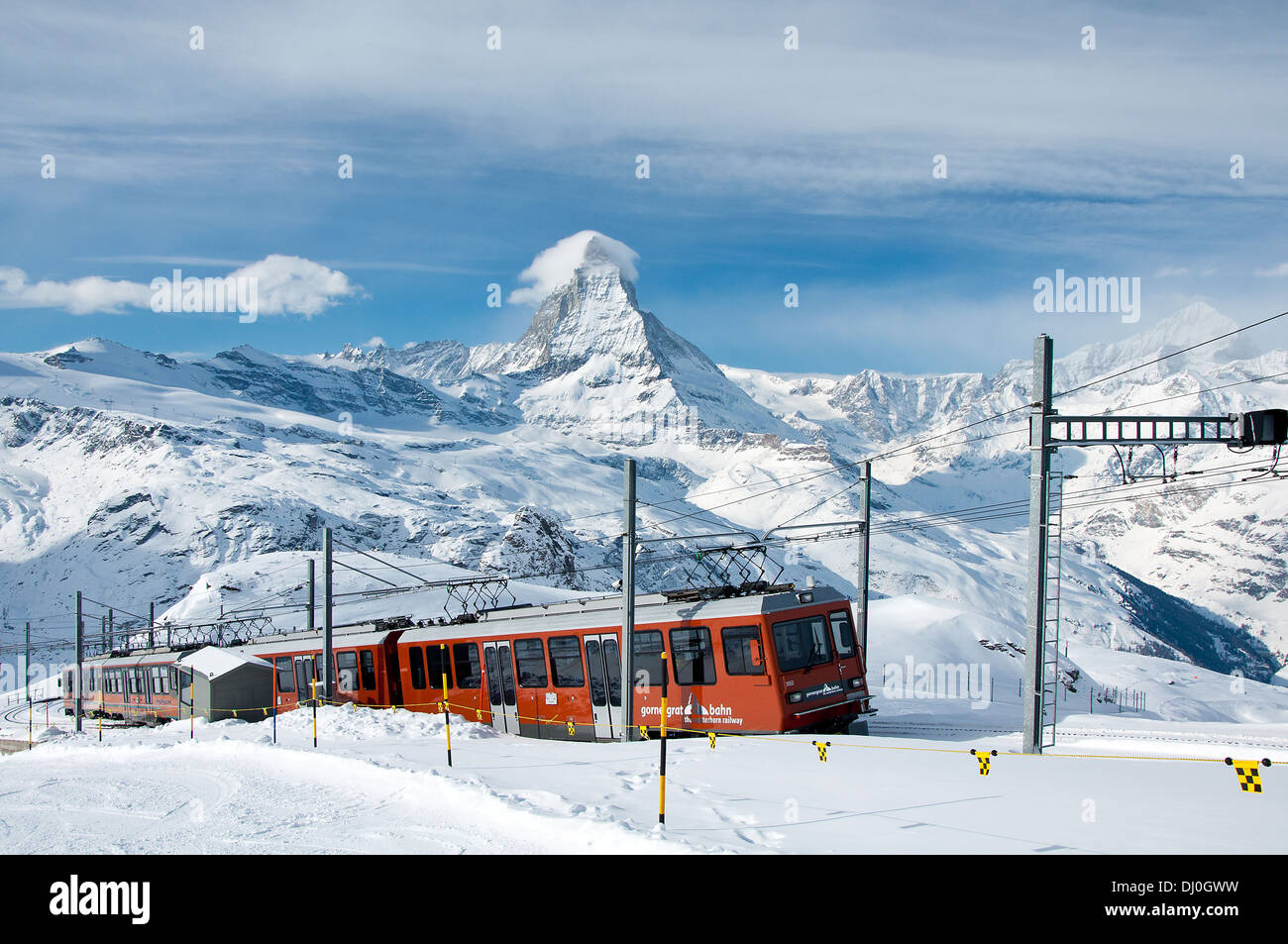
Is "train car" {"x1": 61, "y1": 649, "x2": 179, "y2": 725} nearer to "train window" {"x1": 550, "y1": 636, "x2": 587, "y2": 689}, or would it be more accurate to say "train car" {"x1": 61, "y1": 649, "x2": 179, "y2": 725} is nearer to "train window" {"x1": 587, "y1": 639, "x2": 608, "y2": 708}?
"train window" {"x1": 550, "y1": 636, "x2": 587, "y2": 689}

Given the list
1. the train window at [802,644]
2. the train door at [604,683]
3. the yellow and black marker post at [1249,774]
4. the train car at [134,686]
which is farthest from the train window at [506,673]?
the train car at [134,686]

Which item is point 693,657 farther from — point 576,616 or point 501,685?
point 501,685

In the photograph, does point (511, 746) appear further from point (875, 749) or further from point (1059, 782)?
point (1059, 782)

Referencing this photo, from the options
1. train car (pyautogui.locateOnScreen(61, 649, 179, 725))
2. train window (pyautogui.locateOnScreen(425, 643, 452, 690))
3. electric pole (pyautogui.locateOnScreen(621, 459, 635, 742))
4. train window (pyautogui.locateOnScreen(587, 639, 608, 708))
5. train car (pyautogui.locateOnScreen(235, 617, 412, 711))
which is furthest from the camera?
train car (pyautogui.locateOnScreen(61, 649, 179, 725))

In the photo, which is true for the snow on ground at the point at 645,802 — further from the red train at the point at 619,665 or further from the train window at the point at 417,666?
the train window at the point at 417,666

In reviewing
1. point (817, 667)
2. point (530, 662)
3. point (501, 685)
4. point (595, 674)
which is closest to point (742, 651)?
point (817, 667)

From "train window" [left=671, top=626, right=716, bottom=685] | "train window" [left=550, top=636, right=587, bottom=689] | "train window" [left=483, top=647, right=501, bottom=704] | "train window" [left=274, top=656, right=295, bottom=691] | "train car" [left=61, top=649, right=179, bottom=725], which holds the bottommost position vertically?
"train car" [left=61, top=649, right=179, bottom=725]

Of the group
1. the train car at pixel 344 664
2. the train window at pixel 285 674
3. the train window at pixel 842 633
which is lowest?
the train window at pixel 285 674

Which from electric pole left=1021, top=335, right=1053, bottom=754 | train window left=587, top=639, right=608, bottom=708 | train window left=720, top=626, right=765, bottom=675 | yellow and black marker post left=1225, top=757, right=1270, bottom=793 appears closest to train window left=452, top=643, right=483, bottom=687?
train window left=587, top=639, right=608, bottom=708
